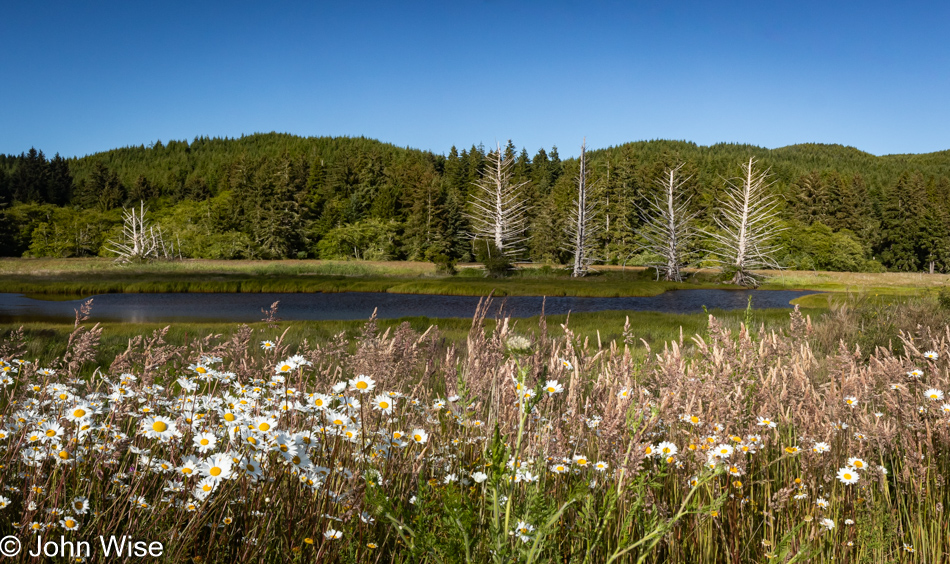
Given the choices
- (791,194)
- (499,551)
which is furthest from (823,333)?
(791,194)

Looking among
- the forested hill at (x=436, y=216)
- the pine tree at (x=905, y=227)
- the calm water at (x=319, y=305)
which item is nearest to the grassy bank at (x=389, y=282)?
the calm water at (x=319, y=305)

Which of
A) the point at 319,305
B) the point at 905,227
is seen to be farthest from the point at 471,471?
the point at 905,227

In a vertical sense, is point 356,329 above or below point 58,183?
below

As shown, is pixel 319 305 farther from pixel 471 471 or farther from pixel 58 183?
pixel 58 183

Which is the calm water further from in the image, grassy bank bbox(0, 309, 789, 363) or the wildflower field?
the wildflower field

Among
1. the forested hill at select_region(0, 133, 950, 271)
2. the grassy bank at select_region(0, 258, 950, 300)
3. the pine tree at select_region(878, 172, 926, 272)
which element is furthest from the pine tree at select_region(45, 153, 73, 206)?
the pine tree at select_region(878, 172, 926, 272)

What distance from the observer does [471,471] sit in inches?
93.0

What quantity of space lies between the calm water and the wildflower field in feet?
47.2

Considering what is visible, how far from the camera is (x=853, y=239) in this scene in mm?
56188

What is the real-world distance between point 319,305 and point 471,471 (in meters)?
22.1

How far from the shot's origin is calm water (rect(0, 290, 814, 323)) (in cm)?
1969

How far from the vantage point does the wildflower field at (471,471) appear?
1549 mm

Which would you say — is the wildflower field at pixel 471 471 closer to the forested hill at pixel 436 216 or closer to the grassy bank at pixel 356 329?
the grassy bank at pixel 356 329

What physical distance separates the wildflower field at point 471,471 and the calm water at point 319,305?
47.2ft
